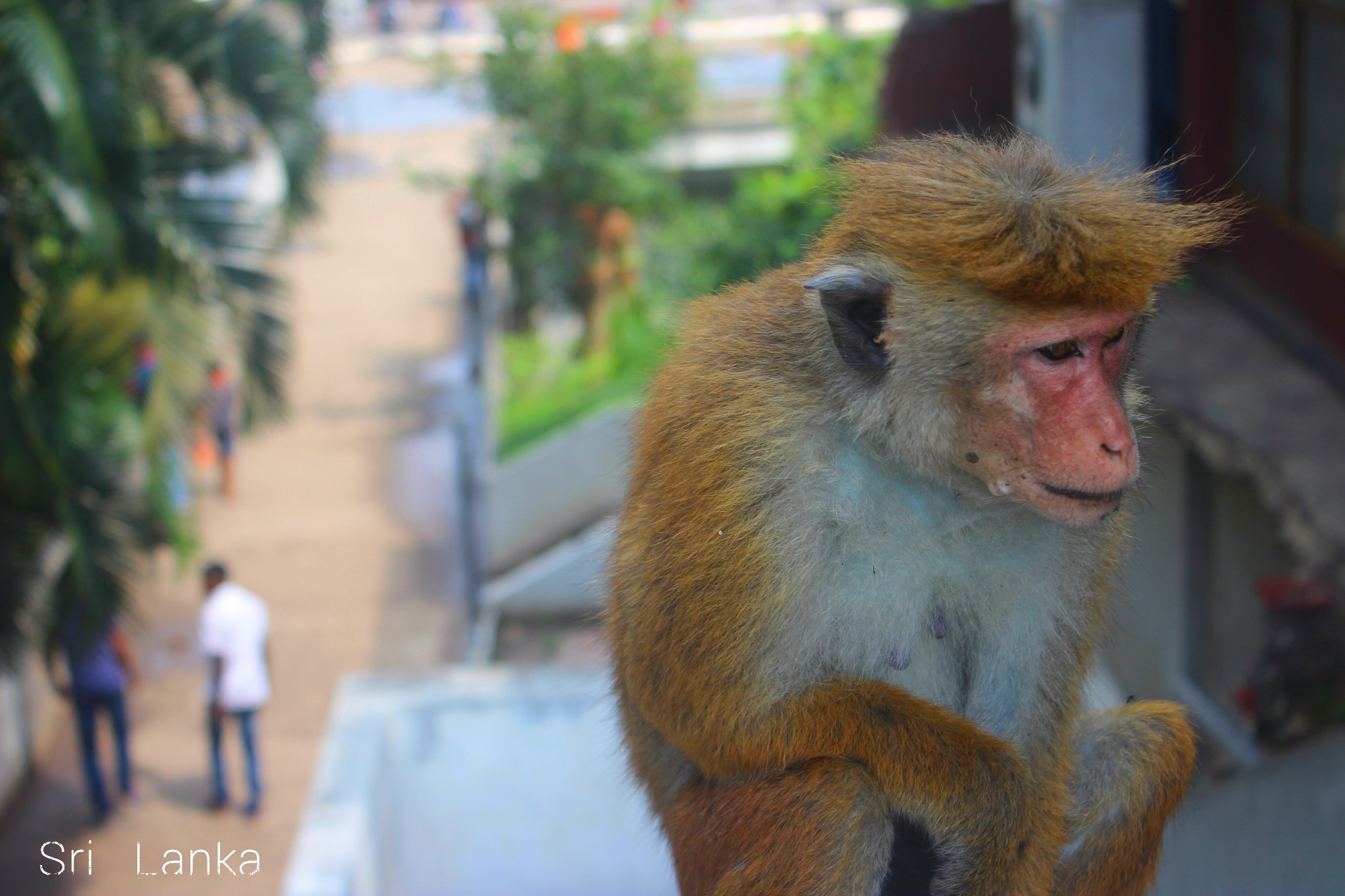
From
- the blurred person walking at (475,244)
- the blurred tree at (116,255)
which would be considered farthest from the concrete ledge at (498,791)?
the blurred person walking at (475,244)

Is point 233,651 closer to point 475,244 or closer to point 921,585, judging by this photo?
point 921,585

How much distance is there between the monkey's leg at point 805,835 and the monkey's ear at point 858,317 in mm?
665

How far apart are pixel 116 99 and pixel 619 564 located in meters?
5.55

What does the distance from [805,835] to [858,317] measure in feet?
2.77

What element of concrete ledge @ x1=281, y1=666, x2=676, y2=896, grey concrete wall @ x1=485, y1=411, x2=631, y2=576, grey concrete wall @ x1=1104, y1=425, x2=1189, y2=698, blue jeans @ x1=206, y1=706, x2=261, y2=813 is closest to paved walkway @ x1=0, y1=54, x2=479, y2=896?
blue jeans @ x1=206, y1=706, x2=261, y2=813

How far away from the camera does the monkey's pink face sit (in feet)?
6.36

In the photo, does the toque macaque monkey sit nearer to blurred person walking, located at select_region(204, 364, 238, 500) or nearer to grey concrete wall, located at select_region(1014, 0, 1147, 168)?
grey concrete wall, located at select_region(1014, 0, 1147, 168)

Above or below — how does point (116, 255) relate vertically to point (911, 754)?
above

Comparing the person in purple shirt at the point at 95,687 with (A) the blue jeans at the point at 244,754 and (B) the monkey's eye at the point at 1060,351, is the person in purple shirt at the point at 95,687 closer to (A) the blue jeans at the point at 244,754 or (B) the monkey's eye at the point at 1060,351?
(A) the blue jeans at the point at 244,754

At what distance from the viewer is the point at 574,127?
48.1ft

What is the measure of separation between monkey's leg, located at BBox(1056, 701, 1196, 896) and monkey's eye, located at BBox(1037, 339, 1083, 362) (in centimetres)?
94

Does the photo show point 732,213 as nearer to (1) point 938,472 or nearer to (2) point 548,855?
(2) point 548,855

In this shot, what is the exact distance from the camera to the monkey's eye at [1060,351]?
1990 millimetres

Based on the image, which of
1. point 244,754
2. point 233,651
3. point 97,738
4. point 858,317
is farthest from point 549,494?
point 858,317
